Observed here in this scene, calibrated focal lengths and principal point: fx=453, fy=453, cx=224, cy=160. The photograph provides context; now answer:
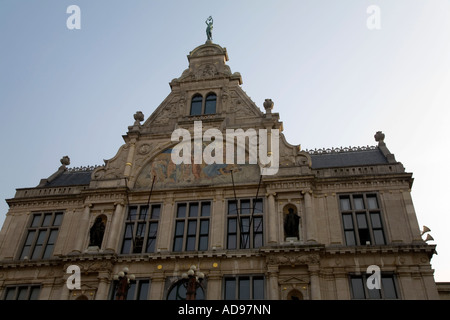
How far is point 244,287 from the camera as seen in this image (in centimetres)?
2212

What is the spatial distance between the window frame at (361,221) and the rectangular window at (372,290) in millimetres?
1822

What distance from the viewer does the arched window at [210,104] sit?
30044 mm

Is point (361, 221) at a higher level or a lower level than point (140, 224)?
lower

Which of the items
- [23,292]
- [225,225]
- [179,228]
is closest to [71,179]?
[23,292]

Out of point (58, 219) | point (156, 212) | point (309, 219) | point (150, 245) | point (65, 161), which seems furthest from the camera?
point (65, 161)

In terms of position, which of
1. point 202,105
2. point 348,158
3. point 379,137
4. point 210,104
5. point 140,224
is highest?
point 210,104

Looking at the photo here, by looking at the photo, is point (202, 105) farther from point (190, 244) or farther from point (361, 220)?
point (361, 220)

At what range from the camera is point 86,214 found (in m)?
26.1

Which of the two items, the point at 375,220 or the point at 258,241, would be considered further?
the point at 258,241

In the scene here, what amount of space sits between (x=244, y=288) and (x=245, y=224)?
3.62 metres

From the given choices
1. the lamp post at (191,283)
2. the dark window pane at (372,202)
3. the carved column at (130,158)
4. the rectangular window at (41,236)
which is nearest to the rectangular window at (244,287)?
the lamp post at (191,283)

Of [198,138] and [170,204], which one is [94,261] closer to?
[170,204]

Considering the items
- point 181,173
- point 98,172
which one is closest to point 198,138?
point 181,173

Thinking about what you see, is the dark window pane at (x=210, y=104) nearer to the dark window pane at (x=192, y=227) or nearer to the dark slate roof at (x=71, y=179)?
the dark window pane at (x=192, y=227)
